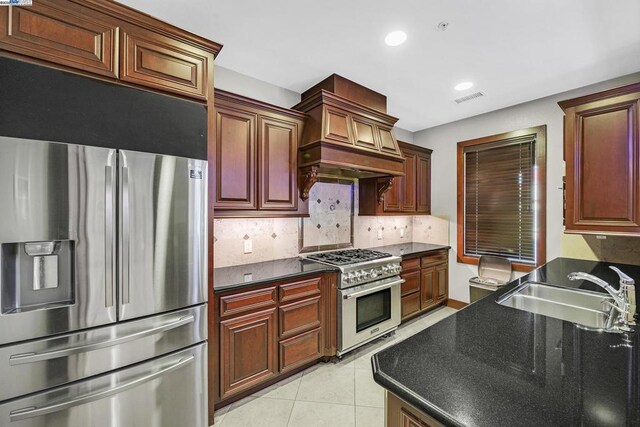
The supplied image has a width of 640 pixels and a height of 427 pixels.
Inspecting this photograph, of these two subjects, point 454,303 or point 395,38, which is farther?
point 454,303

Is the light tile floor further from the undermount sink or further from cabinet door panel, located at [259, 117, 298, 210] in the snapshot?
cabinet door panel, located at [259, 117, 298, 210]

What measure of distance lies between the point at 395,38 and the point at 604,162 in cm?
186

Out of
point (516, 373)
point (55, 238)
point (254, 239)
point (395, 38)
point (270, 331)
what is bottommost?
point (270, 331)

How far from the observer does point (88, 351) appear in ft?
4.30

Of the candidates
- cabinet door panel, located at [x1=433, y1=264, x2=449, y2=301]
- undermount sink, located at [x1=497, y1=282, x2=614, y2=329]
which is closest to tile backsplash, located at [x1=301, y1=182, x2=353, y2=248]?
cabinet door panel, located at [x1=433, y1=264, x2=449, y2=301]

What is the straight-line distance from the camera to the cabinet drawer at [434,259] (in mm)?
3595

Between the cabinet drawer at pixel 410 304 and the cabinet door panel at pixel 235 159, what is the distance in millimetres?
2214

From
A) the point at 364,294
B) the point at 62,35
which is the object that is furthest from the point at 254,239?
the point at 62,35

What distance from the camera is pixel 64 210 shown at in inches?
49.8

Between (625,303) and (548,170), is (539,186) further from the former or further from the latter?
(625,303)

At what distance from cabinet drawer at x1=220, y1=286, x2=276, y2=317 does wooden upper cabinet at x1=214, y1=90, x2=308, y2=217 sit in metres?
0.66

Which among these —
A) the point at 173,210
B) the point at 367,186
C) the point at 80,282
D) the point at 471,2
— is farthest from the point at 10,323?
the point at 367,186

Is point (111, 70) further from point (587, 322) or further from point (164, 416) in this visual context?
point (587, 322)

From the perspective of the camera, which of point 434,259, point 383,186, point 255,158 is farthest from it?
point 434,259
